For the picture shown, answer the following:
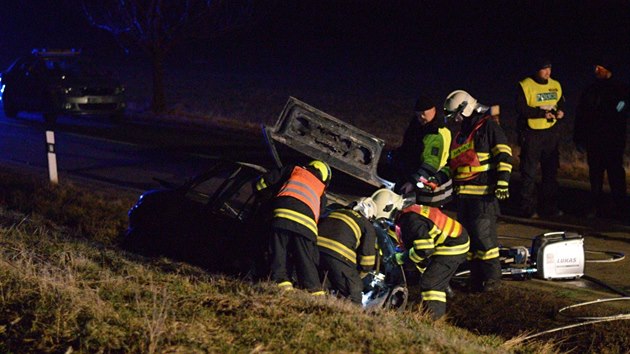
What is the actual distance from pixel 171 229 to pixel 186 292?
2398mm

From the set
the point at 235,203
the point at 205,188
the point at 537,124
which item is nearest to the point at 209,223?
the point at 235,203

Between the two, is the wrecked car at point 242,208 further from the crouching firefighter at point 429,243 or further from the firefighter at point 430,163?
the firefighter at point 430,163

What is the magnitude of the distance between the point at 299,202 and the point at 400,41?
3838cm

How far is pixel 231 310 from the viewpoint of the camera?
548 cm

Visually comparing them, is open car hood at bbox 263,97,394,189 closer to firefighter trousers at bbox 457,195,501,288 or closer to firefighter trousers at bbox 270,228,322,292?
firefighter trousers at bbox 270,228,322,292

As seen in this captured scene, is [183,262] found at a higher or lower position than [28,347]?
lower

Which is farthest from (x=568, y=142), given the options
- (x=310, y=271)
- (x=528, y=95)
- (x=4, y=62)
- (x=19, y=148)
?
(x=4, y=62)

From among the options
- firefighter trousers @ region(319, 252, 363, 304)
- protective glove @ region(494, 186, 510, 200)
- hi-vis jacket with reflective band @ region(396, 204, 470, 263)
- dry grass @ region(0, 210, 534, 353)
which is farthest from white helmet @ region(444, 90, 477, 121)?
dry grass @ region(0, 210, 534, 353)

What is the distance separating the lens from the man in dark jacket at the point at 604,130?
35.2 feet

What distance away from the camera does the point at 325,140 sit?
730cm

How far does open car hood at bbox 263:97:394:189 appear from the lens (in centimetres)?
720

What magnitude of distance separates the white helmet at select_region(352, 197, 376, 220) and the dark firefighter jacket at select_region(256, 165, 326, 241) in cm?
32

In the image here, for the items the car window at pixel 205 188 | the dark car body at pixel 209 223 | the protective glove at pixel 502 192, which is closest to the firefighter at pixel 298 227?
the dark car body at pixel 209 223

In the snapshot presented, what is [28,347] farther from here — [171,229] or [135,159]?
[135,159]
